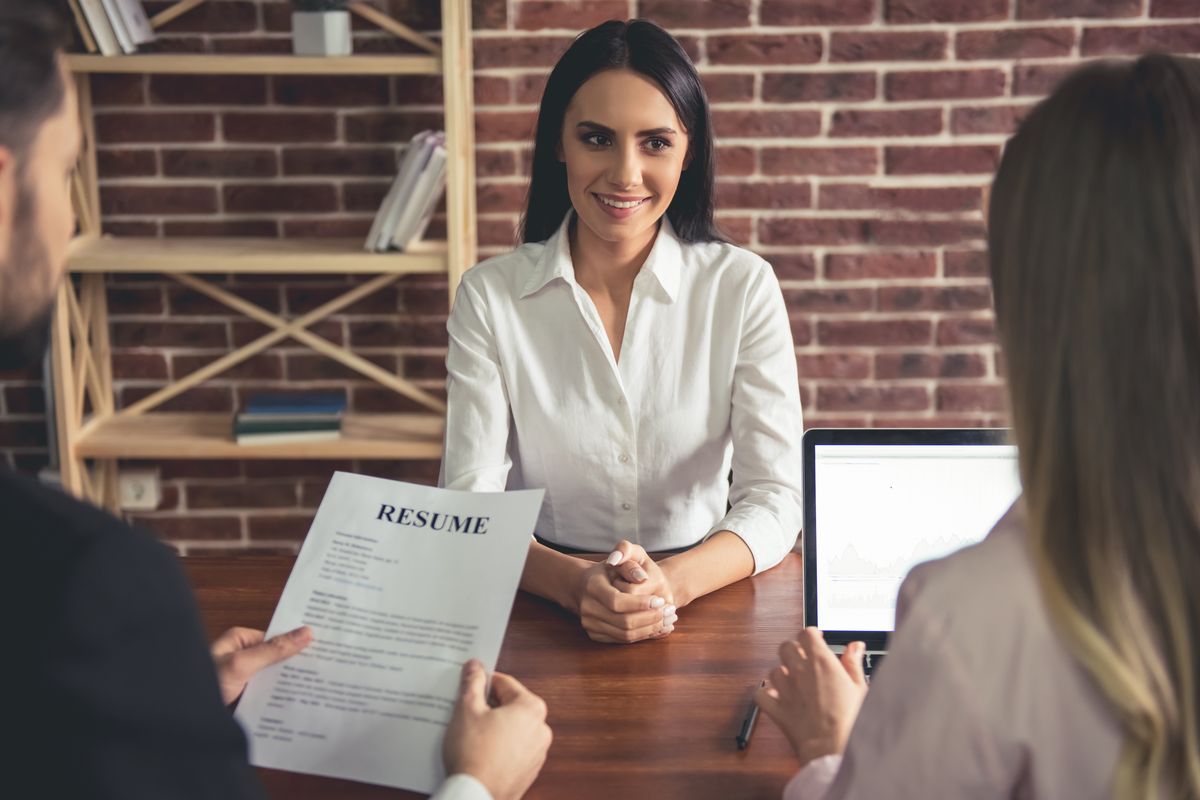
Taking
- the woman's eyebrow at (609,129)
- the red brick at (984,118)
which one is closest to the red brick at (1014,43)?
the red brick at (984,118)

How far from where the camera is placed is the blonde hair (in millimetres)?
666

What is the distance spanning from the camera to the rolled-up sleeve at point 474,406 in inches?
66.2

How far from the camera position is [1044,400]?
70cm

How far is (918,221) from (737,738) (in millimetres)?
1886

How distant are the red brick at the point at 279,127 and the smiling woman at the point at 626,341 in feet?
3.28

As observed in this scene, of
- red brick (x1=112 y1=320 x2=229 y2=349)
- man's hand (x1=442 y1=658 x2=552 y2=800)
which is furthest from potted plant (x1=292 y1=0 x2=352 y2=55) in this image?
man's hand (x1=442 y1=658 x2=552 y2=800)

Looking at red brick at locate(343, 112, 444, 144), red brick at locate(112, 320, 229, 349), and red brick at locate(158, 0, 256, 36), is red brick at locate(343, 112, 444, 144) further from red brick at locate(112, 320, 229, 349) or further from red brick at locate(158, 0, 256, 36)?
red brick at locate(112, 320, 229, 349)

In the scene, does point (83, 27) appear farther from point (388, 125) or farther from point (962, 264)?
point (962, 264)

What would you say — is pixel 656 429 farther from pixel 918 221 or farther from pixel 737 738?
pixel 918 221

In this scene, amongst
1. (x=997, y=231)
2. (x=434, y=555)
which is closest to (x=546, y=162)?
(x=434, y=555)

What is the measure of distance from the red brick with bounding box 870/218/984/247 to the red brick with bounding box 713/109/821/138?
27 cm

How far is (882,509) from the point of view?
1209 millimetres

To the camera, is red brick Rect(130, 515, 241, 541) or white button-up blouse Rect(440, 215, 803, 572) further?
red brick Rect(130, 515, 241, 541)

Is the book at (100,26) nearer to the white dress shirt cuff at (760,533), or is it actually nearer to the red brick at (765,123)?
the red brick at (765,123)
